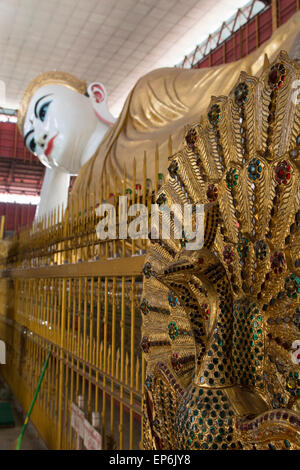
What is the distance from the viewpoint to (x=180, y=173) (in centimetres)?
57

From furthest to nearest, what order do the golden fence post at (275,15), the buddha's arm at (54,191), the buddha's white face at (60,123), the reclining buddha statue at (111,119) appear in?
1. the buddha's arm at (54,191)
2. the buddha's white face at (60,123)
3. the golden fence post at (275,15)
4. the reclining buddha statue at (111,119)

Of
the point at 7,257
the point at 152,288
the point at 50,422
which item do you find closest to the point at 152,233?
the point at 152,288

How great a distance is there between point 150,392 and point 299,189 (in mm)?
368

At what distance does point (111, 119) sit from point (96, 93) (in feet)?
0.86

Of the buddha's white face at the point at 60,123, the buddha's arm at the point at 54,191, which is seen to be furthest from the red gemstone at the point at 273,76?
the buddha's arm at the point at 54,191

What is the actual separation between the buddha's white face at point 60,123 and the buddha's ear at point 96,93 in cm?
9

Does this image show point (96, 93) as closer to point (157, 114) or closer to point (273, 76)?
point (157, 114)

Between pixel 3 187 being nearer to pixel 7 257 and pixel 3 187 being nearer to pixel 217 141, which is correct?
pixel 7 257

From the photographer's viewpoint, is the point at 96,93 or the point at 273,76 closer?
the point at 273,76

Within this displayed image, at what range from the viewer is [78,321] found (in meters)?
1.56

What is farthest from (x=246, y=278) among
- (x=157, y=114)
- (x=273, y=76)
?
(x=157, y=114)

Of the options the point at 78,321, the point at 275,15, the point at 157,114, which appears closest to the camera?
the point at 78,321

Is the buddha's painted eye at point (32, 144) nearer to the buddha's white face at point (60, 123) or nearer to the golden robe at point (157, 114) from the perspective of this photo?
the buddha's white face at point (60, 123)

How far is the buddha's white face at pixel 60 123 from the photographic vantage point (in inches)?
134
